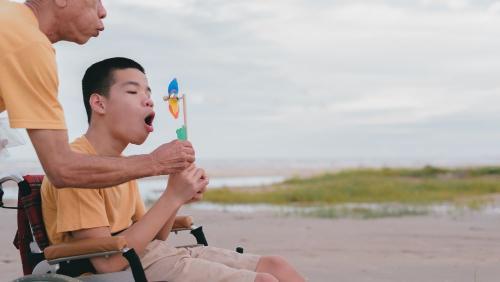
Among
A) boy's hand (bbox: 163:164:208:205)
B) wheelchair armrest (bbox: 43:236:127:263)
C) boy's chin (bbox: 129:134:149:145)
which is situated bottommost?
wheelchair armrest (bbox: 43:236:127:263)

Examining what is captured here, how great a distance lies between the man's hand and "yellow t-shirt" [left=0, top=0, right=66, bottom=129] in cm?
37

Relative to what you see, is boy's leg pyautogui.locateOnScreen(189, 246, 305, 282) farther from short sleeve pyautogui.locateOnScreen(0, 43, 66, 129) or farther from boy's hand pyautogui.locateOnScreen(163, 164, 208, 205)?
short sleeve pyautogui.locateOnScreen(0, 43, 66, 129)

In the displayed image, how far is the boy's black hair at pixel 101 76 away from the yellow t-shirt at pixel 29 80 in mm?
484

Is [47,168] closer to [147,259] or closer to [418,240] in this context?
[147,259]

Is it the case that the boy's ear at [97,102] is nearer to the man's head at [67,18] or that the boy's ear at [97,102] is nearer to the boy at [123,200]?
the boy at [123,200]

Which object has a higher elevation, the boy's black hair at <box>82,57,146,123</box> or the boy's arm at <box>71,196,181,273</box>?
the boy's black hair at <box>82,57,146,123</box>

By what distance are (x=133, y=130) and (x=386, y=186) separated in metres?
17.0

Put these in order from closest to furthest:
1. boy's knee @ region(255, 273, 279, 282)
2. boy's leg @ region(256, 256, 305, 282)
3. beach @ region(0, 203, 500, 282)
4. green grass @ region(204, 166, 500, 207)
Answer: boy's knee @ region(255, 273, 279, 282), boy's leg @ region(256, 256, 305, 282), beach @ region(0, 203, 500, 282), green grass @ region(204, 166, 500, 207)

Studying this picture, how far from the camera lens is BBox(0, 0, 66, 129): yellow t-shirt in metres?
2.74

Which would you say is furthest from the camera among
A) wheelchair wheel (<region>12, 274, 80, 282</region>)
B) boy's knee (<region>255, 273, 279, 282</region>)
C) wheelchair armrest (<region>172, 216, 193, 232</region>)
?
wheelchair armrest (<region>172, 216, 193, 232</region>)

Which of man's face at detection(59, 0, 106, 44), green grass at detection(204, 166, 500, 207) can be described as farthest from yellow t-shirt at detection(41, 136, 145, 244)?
green grass at detection(204, 166, 500, 207)

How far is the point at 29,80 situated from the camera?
2742 mm

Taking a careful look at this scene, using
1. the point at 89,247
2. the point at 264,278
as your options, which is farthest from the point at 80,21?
the point at 264,278

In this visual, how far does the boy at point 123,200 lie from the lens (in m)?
3.07
